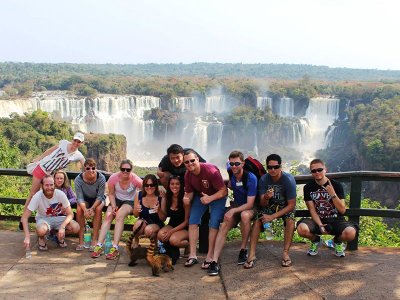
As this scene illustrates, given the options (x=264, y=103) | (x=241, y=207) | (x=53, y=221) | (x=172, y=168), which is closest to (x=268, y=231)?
(x=241, y=207)

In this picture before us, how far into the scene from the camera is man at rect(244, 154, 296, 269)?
177 inches

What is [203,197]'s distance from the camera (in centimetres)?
454

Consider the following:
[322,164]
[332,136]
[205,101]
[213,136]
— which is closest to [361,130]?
[332,136]

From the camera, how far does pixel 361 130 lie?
186 feet

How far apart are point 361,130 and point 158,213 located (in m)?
55.4

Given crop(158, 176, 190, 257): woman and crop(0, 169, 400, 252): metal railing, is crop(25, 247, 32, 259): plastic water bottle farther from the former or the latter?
crop(0, 169, 400, 252): metal railing

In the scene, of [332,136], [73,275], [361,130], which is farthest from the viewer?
[332,136]

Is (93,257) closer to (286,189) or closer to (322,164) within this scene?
(286,189)

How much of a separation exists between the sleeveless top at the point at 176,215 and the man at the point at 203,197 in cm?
13

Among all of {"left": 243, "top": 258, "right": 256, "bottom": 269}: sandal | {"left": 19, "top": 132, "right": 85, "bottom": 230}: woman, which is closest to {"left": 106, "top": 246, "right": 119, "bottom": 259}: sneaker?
{"left": 19, "top": 132, "right": 85, "bottom": 230}: woman

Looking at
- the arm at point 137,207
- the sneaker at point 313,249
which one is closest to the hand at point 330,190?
the sneaker at point 313,249

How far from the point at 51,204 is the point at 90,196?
39cm

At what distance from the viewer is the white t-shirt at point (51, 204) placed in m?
4.91

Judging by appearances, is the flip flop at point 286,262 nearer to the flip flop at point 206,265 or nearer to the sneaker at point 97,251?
the flip flop at point 206,265
